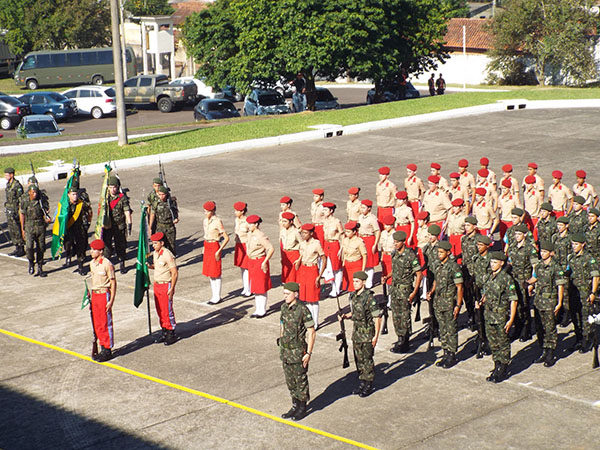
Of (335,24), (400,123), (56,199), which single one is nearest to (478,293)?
(56,199)

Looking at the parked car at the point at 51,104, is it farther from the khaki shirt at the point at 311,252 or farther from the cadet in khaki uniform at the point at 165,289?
the khaki shirt at the point at 311,252

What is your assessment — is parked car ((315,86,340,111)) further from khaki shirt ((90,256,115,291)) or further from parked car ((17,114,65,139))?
khaki shirt ((90,256,115,291))

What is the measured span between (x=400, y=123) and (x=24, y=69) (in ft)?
124

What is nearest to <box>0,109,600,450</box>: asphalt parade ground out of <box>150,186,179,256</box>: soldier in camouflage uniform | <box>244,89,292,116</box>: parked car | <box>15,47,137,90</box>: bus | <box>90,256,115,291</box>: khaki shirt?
<box>150,186,179,256</box>: soldier in camouflage uniform

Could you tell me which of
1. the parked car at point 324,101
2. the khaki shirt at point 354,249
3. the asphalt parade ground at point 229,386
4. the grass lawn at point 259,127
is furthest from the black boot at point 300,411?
the parked car at point 324,101

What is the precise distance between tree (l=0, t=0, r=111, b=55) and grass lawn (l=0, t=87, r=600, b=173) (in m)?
40.0

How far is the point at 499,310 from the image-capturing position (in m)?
12.1

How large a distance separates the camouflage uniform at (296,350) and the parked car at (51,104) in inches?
1497

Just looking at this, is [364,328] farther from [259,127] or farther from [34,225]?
[259,127]

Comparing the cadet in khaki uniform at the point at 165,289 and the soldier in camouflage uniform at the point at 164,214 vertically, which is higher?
the soldier in camouflage uniform at the point at 164,214

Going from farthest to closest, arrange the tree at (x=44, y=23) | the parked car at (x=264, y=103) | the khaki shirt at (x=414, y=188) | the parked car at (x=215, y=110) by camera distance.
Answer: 1. the tree at (x=44, y=23)
2. the parked car at (x=264, y=103)
3. the parked car at (x=215, y=110)
4. the khaki shirt at (x=414, y=188)

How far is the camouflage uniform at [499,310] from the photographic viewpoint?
39.4 ft

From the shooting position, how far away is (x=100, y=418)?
1114 centimetres

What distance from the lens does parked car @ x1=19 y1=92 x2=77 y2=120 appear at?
46375mm
